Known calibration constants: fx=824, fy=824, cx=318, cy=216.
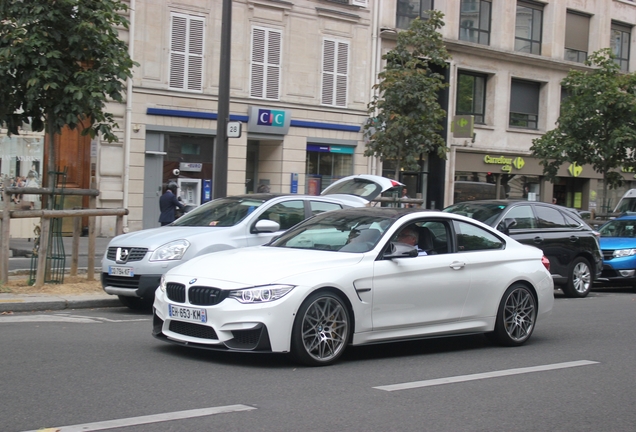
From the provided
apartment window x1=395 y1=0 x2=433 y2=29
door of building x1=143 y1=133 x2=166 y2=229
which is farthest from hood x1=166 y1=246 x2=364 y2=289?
apartment window x1=395 y1=0 x2=433 y2=29

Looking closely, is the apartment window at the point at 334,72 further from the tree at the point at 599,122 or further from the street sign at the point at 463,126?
the tree at the point at 599,122

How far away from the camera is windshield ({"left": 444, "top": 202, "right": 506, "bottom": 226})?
15.0 m

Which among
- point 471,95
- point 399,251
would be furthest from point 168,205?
point 471,95

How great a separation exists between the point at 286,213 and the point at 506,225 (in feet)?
15.5

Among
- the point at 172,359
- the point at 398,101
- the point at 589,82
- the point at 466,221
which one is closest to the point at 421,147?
the point at 398,101

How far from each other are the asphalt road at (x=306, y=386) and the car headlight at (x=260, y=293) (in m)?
0.63

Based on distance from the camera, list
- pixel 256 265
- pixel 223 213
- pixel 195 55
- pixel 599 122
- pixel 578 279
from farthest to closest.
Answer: pixel 195 55
pixel 599 122
pixel 578 279
pixel 223 213
pixel 256 265

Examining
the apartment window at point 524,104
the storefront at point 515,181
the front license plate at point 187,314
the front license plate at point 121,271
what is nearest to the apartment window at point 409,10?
the storefront at point 515,181

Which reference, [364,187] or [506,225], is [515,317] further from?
[364,187]

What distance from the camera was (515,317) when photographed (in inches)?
360

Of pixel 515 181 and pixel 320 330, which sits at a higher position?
pixel 515 181

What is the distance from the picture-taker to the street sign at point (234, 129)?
1599 centimetres

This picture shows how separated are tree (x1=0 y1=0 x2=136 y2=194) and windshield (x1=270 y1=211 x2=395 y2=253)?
5325 millimetres

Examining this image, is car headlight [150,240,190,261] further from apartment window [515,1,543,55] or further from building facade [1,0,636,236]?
apartment window [515,1,543,55]
